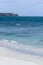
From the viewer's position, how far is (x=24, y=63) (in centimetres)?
676

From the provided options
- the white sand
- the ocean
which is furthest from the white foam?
the ocean

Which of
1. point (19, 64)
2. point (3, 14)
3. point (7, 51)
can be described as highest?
point (3, 14)

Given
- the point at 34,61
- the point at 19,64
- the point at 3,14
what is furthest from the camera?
the point at 3,14

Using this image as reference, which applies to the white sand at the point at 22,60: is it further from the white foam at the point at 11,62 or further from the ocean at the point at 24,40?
the ocean at the point at 24,40

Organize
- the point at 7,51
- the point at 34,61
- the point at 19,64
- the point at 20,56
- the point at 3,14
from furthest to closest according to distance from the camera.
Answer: the point at 3,14 → the point at 7,51 → the point at 20,56 → the point at 34,61 → the point at 19,64

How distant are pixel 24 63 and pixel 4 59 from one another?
0.83 meters

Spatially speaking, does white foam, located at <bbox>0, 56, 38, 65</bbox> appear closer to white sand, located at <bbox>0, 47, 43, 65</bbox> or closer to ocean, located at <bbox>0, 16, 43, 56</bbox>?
white sand, located at <bbox>0, 47, 43, 65</bbox>

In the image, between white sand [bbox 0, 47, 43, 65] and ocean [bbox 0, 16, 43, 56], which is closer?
white sand [bbox 0, 47, 43, 65]

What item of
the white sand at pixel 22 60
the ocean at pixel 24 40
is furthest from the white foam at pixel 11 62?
the ocean at pixel 24 40

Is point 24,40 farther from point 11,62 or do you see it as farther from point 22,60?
point 11,62

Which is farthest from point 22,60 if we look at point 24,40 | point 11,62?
point 24,40

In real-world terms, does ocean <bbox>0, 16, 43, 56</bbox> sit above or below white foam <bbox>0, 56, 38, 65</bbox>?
above

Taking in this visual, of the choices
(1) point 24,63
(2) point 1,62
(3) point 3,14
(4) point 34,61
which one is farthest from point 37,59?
(3) point 3,14

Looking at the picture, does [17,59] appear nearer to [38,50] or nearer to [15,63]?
[15,63]
